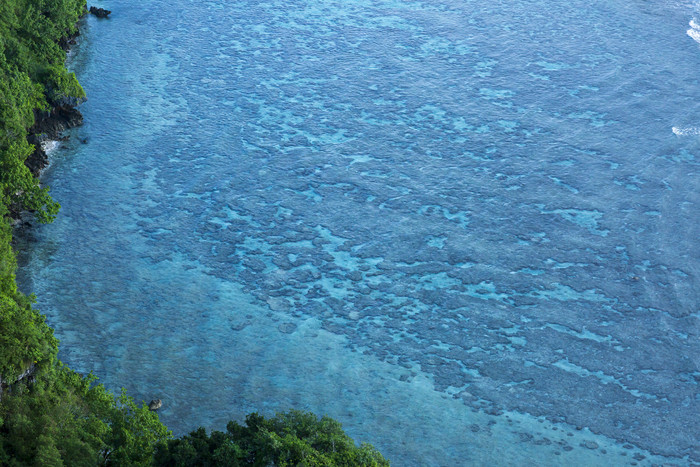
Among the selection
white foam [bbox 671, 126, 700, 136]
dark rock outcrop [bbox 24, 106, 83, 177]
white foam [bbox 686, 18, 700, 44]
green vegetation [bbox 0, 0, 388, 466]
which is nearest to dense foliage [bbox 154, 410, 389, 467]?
green vegetation [bbox 0, 0, 388, 466]

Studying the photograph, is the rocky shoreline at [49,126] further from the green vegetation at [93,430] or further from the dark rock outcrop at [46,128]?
the green vegetation at [93,430]

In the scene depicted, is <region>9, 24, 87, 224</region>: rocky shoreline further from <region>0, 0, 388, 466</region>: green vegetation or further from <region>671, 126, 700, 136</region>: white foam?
<region>671, 126, 700, 136</region>: white foam

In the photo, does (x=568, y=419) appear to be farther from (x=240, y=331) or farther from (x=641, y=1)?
(x=641, y=1)

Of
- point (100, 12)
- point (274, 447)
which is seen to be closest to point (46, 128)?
point (100, 12)

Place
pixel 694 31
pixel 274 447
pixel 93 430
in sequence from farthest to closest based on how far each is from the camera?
pixel 694 31
pixel 93 430
pixel 274 447

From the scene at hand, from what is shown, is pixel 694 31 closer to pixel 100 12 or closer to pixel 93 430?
pixel 100 12
